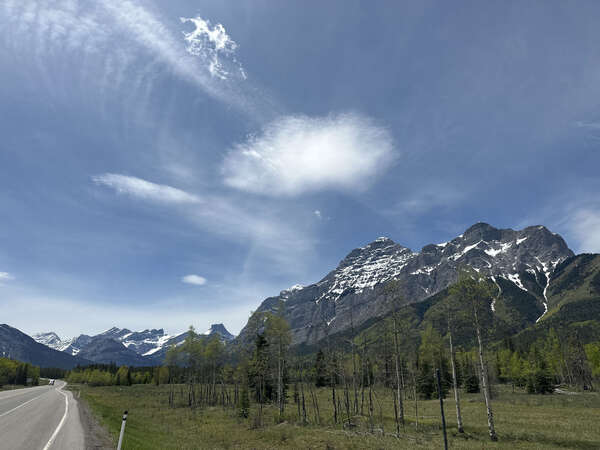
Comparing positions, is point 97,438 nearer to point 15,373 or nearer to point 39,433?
point 39,433

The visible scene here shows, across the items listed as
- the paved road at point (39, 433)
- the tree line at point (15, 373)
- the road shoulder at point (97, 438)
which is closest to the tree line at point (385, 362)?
the road shoulder at point (97, 438)

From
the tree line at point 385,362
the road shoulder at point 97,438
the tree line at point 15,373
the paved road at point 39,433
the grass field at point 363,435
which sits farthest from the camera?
the tree line at point 15,373

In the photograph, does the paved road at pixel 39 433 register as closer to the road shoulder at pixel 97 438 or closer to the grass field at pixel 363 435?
the road shoulder at pixel 97 438

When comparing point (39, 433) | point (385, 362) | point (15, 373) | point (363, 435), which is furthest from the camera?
point (15, 373)

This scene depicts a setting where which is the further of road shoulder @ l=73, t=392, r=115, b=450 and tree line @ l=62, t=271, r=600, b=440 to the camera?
tree line @ l=62, t=271, r=600, b=440

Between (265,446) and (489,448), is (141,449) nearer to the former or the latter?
(265,446)

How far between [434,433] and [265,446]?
17.0 meters

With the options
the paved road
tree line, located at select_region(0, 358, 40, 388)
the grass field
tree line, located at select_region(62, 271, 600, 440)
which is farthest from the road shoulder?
tree line, located at select_region(0, 358, 40, 388)

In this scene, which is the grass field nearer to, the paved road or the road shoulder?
the road shoulder

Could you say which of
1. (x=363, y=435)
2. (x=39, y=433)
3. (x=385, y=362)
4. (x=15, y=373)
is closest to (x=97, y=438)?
(x=39, y=433)

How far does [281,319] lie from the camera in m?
45.2

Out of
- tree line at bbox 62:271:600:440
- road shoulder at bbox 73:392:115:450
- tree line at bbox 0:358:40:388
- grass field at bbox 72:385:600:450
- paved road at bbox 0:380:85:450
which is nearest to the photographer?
paved road at bbox 0:380:85:450

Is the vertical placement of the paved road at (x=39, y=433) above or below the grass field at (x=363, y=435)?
above

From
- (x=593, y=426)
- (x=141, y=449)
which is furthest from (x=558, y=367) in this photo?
(x=141, y=449)
